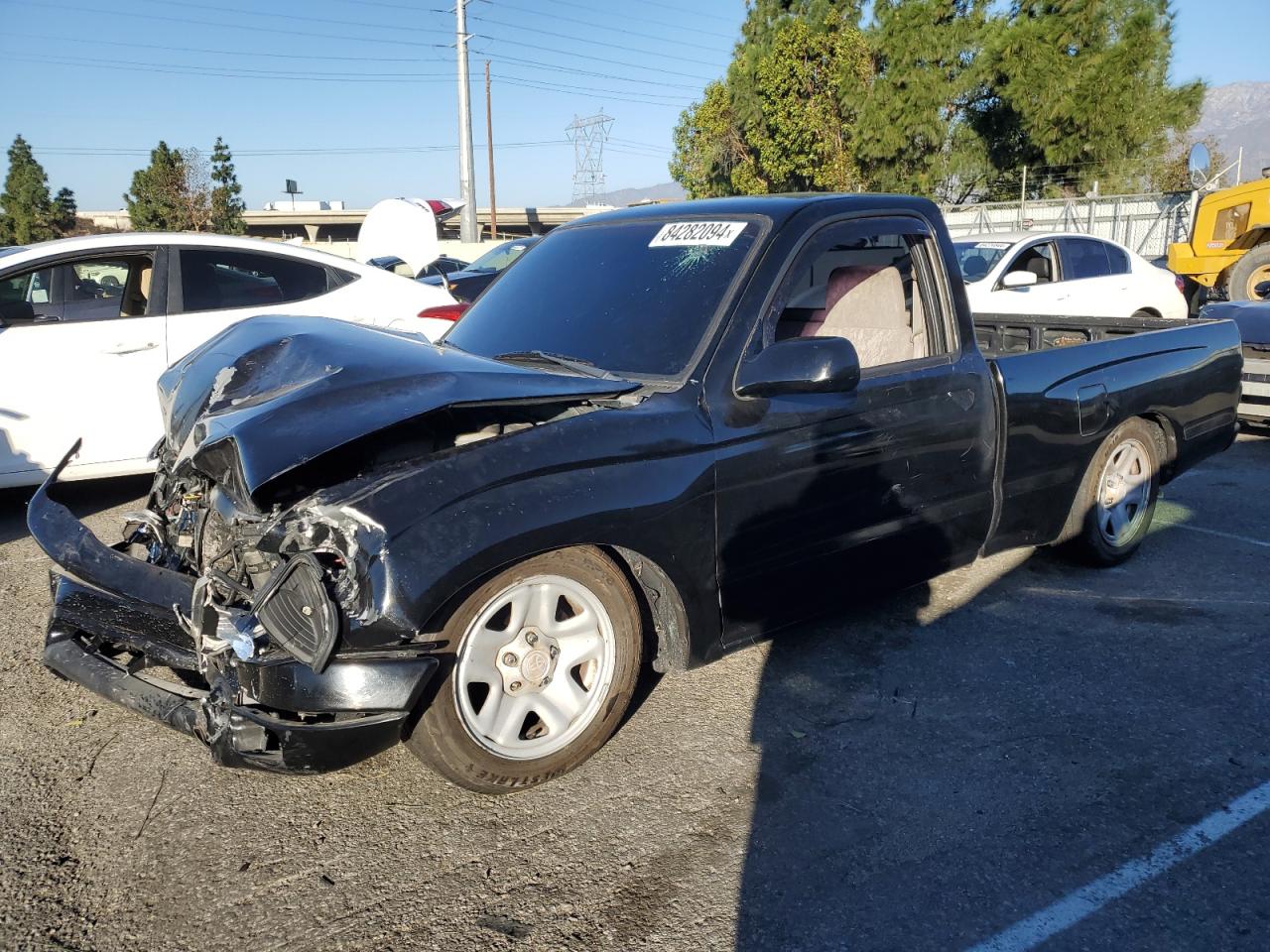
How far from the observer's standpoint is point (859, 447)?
11.8ft

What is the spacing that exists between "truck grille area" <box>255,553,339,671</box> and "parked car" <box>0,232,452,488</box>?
3926mm

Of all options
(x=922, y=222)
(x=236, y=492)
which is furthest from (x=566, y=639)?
(x=922, y=222)

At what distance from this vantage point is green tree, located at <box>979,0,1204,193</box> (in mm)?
28625

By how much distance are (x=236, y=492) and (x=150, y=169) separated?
46309 mm

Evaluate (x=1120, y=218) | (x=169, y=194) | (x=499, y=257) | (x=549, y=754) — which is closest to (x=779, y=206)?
(x=549, y=754)

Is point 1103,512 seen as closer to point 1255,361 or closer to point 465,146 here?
point 1255,361

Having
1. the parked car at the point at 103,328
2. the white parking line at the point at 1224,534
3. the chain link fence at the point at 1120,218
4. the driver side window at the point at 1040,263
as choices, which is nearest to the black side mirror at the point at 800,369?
the white parking line at the point at 1224,534

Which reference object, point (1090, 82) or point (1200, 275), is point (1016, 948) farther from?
point (1090, 82)

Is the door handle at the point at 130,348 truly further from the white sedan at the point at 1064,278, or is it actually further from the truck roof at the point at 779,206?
the white sedan at the point at 1064,278

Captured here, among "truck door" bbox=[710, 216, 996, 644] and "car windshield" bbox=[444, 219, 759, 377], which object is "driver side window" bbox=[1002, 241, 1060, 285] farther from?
"car windshield" bbox=[444, 219, 759, 377]

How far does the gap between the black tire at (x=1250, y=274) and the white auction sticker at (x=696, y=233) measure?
42.7ft

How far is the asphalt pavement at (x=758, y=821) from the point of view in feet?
8.11

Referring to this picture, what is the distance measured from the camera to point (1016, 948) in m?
2.37

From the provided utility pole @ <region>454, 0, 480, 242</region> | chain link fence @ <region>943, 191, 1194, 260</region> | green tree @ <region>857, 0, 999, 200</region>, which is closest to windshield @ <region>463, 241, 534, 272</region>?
chain link fence @ <region>943, 191, 1194, 260</region>
